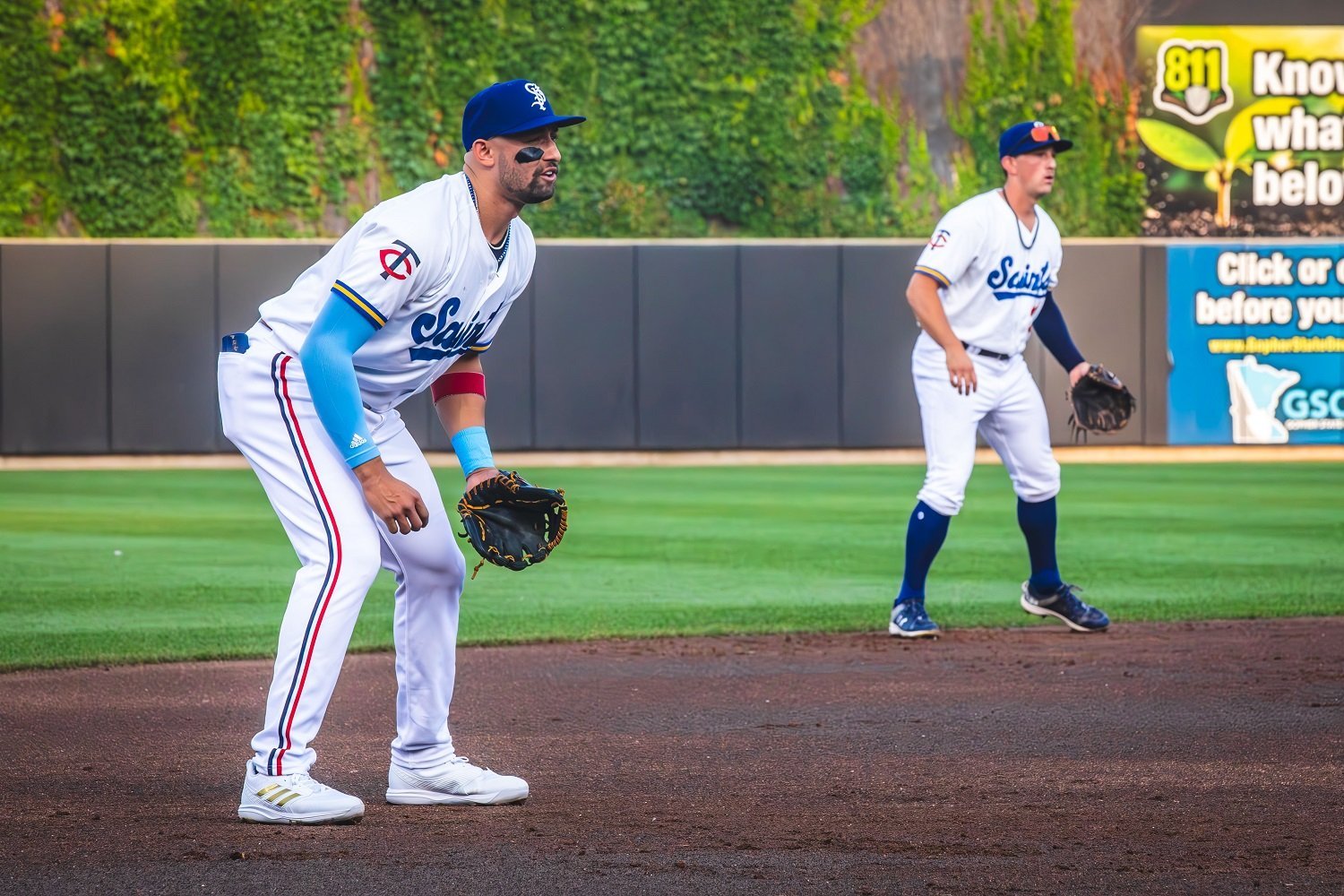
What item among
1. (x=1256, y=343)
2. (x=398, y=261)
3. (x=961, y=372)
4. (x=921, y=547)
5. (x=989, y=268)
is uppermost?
(x=1256, y=343)

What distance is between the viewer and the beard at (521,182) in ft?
12.1

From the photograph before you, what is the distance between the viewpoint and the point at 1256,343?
1856 cm

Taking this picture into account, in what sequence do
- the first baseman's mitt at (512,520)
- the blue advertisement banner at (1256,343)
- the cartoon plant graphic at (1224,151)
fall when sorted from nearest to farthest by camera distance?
the first baseman's mitt at (512,520) < the blue advertisement banner at (1256,343) < the cartoon plant graphic at (1224,151)

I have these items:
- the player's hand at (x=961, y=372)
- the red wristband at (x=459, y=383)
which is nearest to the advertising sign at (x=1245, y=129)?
the player's hand at (x=961, y=372)

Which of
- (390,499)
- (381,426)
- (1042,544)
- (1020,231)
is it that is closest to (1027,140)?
(1020,231)

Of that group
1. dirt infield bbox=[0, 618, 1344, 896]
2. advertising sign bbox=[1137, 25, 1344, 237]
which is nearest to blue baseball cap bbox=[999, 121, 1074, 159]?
dirt infield bbox=[0, 618, 1344, 896]

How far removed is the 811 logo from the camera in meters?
22.2

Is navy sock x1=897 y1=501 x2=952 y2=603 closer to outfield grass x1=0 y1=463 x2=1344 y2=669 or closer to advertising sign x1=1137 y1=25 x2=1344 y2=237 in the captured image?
outfield grass x1=0 y1=463 x2=1344 y2=669

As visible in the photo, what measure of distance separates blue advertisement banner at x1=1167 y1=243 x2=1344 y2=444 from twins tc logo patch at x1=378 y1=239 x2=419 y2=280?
16084 millimetres

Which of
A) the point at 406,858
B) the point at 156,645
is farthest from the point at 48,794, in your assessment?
the point at 156,645

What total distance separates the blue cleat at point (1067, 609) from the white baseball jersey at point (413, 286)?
358cm

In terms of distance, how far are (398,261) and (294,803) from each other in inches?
46.3

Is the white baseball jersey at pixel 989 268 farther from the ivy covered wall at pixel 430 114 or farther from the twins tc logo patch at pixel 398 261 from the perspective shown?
the ivy covered wall at pixel 430 114

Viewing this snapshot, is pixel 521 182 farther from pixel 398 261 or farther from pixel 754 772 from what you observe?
pixel 754 772
